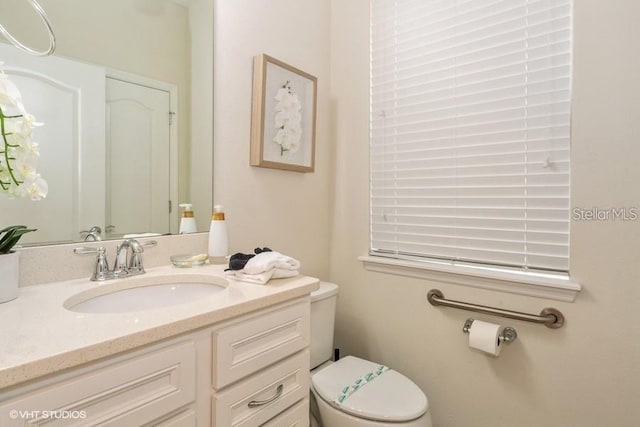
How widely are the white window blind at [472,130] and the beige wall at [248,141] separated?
0.97 ft

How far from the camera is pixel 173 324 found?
2.20 feet

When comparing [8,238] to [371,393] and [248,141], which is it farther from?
[371,393]

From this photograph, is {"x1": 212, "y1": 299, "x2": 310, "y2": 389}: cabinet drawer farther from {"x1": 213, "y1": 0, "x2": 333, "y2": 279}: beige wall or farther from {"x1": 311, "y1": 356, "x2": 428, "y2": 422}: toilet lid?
{"x1": 213, "y1": 0, "x2": 333, "y2": 279}: beige wall

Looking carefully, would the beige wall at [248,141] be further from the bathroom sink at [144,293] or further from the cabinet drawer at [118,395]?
the cabinet drawer at [118,395]

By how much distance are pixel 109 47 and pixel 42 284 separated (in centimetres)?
76

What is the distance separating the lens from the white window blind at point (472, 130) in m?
1.25

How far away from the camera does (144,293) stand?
100 cm

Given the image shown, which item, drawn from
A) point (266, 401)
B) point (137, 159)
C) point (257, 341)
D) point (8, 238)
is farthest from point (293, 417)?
point (137, 159)

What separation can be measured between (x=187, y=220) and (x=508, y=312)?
131cm

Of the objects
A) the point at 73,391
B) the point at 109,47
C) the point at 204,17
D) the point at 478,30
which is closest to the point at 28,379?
the point at 73,391

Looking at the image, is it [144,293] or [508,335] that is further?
[508,335]

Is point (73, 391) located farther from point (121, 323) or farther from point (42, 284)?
point (42, 284)

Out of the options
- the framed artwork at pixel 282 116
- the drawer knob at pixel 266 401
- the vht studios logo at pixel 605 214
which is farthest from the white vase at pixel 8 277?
the vht studios logo at pixel 605 214

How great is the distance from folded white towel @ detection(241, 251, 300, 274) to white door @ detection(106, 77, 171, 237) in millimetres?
415
